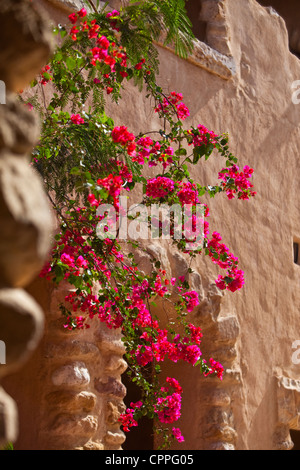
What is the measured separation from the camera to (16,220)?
1.09 metres

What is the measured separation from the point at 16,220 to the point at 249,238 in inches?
197

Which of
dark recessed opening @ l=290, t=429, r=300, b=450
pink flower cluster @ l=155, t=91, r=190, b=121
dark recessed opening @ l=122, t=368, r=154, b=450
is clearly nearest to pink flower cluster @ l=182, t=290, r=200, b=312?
pink flower cluster @ l=155, t=91, r=190, b=121

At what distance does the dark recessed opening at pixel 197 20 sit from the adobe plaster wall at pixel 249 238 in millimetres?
258

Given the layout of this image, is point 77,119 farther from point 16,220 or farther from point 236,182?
point 16,220

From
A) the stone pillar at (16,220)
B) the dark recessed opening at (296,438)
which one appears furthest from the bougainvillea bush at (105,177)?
the dark recessed opening at (296,438)

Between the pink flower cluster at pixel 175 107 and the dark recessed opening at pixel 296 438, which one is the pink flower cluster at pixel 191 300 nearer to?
the pink flower cluster at pixel 175 107

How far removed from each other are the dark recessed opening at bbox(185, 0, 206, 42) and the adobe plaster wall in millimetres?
258

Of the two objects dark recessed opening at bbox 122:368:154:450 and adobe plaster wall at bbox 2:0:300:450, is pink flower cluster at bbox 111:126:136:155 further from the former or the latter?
dark recessed opening at bbox 122:368:154:450

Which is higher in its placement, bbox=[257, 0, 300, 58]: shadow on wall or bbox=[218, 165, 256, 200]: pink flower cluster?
bbox=[257, 0, 300, 58]: shadow on wall

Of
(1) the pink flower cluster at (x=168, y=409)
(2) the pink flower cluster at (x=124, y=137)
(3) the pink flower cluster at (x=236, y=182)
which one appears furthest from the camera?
(3) the pink flower cluster at (x=236, y=182)

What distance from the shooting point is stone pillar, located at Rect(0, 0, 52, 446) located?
1099 millimetres

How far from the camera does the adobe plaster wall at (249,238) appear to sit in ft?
17.1

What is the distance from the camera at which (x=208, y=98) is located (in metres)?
5.83

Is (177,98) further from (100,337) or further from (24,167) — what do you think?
(24,167)
